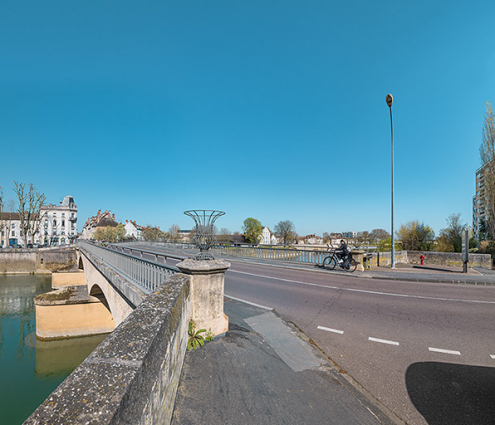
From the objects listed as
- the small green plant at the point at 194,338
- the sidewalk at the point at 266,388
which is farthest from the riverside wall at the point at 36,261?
the sidewalk at the point at 266,388

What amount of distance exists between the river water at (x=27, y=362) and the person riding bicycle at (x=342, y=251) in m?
15.1

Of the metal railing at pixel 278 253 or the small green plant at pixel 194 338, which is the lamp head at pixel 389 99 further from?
the small green plant at pixel 194 338

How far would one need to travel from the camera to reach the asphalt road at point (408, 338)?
320cm

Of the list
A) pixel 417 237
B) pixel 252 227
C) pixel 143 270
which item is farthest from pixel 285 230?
pixel 143 270

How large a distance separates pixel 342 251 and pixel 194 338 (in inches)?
448

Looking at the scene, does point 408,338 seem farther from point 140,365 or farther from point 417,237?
point 417,237

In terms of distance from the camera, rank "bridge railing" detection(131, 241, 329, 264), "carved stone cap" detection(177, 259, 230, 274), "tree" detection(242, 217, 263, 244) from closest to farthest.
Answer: "carved stone cap" detection(177, 259, 230, 274)
"bridge railing" detection(131, 241, 329, 264)
"tree" detection(242, 217, 263, 244)

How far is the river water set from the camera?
397 inches

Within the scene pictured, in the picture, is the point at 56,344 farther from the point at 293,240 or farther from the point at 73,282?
the point at 293,240

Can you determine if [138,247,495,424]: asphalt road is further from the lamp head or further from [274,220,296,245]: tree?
[274,220,296,245]: tree

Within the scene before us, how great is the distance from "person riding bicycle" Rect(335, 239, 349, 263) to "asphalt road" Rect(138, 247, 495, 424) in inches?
135

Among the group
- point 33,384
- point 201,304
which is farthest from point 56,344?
point 201,304

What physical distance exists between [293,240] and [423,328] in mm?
76253

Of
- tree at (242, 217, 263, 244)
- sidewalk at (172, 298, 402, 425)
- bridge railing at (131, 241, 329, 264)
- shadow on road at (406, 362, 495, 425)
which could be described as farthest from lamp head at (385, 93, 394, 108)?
tree at (242, 217, 263, 244)
